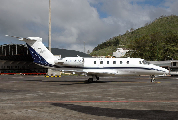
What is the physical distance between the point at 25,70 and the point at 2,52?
15.3 m

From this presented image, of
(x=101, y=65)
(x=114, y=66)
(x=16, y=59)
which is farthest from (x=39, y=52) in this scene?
(x=16, y=59)

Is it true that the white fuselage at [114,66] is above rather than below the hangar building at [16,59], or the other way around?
below

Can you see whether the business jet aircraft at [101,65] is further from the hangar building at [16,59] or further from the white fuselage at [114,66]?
the hangar building at [16,59]

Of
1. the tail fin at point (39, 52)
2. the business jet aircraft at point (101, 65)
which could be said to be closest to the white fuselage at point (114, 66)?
the business jet aircraft at point (101, 65)

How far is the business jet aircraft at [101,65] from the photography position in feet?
97.8

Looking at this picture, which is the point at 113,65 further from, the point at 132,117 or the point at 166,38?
the point at 166,38

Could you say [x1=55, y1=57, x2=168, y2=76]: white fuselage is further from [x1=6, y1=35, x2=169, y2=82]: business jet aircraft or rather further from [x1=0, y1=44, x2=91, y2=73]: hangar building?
[x1=0, y1=44, x2=91, y2=73]: hangar building

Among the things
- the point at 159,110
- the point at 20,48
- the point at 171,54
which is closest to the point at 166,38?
the point at 171,54

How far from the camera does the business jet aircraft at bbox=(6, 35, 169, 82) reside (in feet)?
97.8

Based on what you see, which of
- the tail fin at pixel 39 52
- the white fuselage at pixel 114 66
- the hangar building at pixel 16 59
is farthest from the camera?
the hangar building at pixel 16 59

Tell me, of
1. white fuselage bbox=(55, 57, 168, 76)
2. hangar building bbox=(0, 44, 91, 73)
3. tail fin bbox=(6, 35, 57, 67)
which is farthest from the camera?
hangar building bbox=(0, 44, 91, 73)

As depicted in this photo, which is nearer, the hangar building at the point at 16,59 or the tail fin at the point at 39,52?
the tail fin at the point at 39,52

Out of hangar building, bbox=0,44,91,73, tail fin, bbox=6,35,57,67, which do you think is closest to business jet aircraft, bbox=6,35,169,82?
tail fin, bbox=6,35,57,67

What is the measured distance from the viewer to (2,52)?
2638 inches
